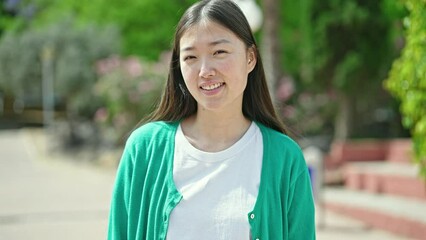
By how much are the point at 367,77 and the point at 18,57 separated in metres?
17.6

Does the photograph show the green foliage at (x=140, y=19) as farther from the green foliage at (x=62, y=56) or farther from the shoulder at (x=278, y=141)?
the shoulder at (x=278, y=141)

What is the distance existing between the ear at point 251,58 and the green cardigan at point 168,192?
223 mm

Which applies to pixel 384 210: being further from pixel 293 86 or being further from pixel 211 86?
pixel 293 86

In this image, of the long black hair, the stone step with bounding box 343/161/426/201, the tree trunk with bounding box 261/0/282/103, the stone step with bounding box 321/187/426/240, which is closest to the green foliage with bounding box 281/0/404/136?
the tree trunk with bounding box 261/0/282/103

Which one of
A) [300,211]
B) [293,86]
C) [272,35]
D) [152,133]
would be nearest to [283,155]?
[300,211]

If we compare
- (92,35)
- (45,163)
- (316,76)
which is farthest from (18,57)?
(316,76)

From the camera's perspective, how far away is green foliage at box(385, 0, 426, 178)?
5086 mm

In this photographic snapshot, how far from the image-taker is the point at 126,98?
1819 centimetres

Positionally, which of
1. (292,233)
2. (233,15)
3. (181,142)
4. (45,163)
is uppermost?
(233,15)

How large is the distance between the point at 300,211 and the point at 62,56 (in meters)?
25.2

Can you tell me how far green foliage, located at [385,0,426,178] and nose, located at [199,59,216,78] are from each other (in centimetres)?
322

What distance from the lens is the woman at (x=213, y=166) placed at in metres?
2.04

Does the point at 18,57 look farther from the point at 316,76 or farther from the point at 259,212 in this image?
the point at 259,212

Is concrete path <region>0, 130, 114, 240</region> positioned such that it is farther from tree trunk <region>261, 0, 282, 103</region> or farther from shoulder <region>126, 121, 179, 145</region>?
shoulder <region>126, 121, 179, 145</region>
